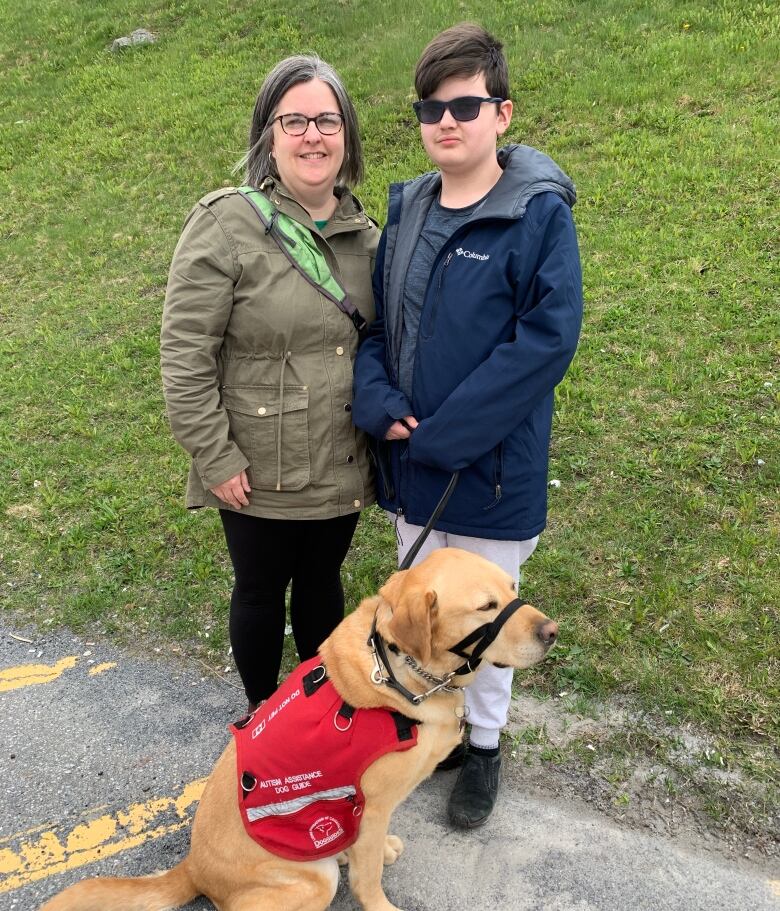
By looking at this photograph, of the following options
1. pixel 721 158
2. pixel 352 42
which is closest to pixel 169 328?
pixel 721 158

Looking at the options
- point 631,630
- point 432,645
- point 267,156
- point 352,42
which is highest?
point 352,42

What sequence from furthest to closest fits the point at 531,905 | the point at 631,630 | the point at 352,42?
the point at 352,42, the point at 631,630, the point at 531,905

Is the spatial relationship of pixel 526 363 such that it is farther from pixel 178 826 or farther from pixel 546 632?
pixel 178 826

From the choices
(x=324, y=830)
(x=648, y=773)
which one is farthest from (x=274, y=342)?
(x=648, y=773)

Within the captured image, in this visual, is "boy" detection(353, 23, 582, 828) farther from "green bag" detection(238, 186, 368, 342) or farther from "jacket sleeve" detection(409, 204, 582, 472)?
"green bag" detection(238, 186, 368, 342)

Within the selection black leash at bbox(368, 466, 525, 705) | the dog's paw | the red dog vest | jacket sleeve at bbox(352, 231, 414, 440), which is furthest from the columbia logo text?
the dog's paw

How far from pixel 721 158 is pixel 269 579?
690 cm

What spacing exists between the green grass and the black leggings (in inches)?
36.5

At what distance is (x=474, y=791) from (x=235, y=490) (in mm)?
1536

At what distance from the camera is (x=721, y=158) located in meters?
7.73

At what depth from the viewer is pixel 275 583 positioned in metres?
3.16

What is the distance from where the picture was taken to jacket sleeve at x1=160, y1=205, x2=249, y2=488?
2674 millimetres

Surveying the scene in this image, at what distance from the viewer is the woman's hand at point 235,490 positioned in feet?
9.34

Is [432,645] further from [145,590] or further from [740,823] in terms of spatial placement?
[145,590]
